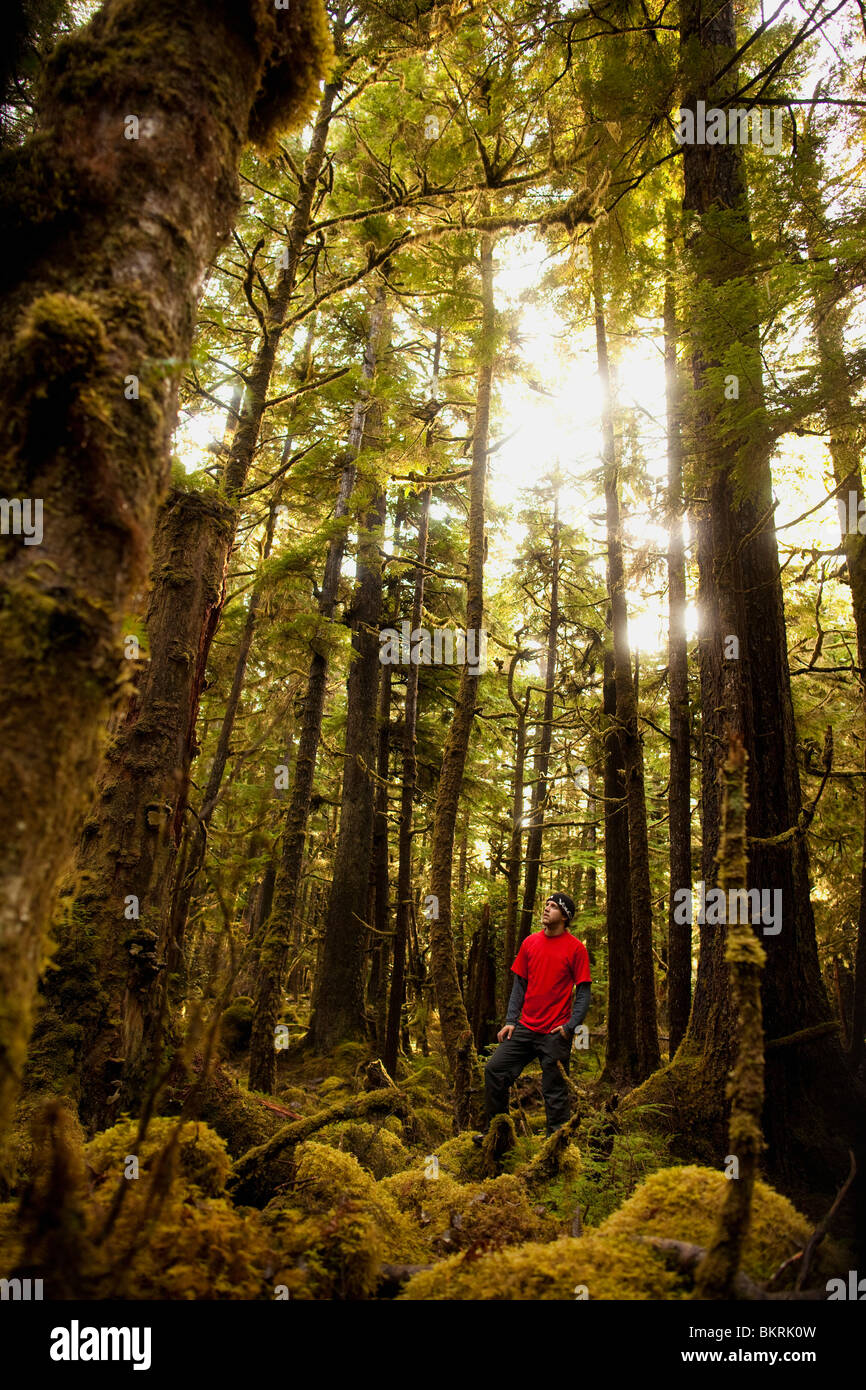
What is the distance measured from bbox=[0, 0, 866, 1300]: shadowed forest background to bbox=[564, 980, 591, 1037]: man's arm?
82 cm

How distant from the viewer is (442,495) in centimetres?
1540

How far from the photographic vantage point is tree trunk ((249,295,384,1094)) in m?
8.10

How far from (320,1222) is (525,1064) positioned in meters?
3.71

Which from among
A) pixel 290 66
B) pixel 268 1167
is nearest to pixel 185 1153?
pixel 268 1167

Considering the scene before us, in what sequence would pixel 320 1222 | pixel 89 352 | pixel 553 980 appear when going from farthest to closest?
1. pixel 553 980
2. pixel 320 1222
3. pixel 89 352

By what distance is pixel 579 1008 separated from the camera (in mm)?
5254

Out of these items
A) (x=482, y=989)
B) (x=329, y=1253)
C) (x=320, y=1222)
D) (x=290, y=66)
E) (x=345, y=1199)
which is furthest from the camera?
(x=482, y=989)

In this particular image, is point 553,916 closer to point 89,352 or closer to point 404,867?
point 89,352

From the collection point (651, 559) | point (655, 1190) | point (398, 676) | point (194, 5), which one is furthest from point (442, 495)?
point (655, 1190)

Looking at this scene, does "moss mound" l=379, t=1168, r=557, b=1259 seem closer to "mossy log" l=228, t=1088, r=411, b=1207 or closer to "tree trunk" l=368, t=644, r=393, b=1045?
"mossy log" l=228, t=1088, r=411, b=1207

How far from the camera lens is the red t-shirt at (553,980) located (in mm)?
5496

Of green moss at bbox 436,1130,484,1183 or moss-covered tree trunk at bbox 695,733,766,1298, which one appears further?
green moss at bbox 436,1130,484,1183

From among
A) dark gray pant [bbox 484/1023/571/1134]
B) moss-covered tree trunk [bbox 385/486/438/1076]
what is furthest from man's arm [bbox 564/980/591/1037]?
moss-covered tree trunk [bbox 385/486/438/1076]

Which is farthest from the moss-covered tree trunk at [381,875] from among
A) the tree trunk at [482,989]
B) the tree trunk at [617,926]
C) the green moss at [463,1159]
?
the green moss at [463,1159]
